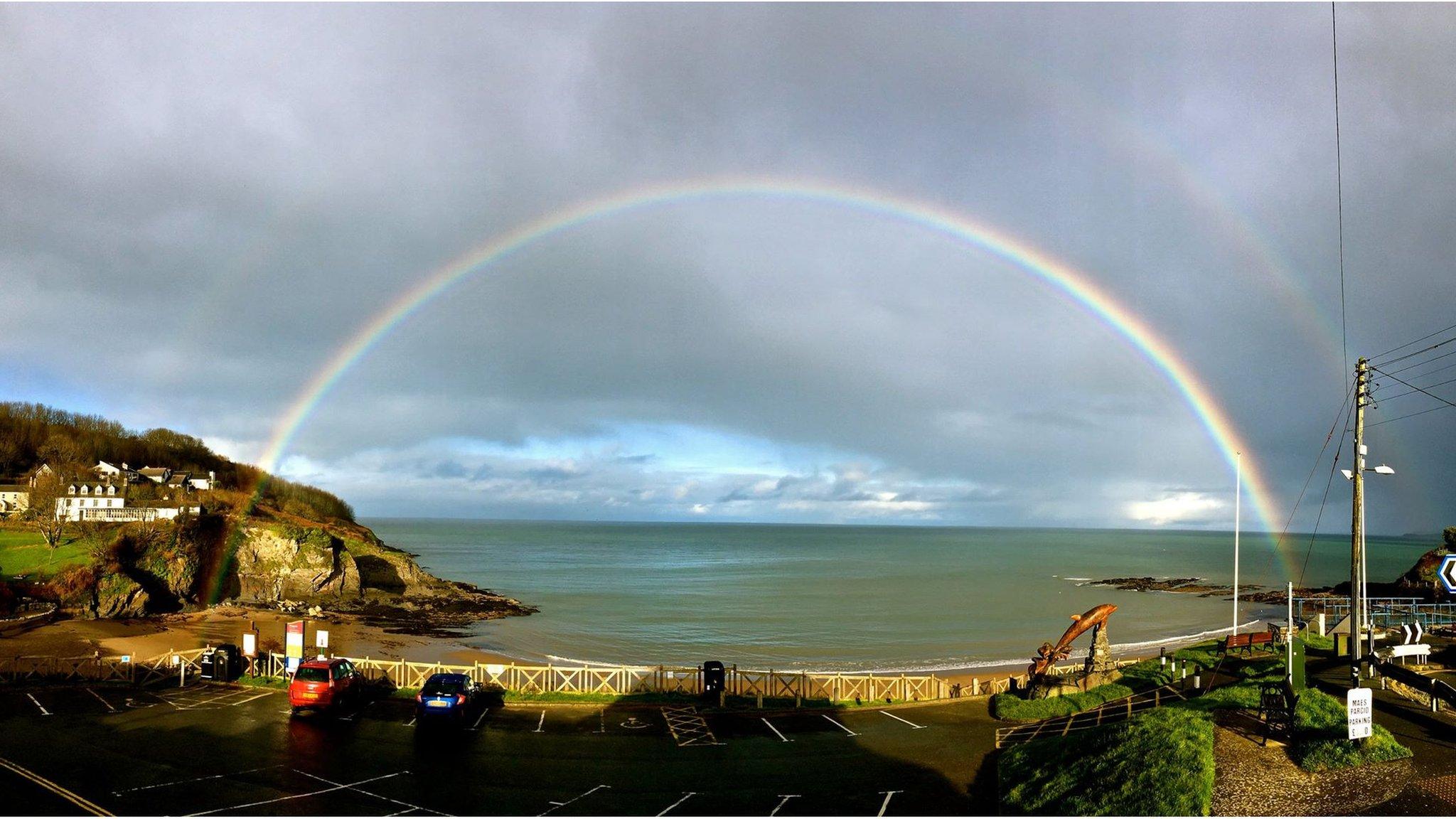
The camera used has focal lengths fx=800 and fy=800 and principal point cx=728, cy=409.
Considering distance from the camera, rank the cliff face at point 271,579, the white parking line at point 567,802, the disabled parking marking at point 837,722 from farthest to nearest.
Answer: the cliff face at point 271,579, the disabled parking marking at point 837,722, the white parking line at point 567,802

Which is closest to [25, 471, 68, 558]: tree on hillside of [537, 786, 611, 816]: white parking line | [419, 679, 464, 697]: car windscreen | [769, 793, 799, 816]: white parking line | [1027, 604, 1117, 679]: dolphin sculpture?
[419, 679, 464, 697]: car windscreen

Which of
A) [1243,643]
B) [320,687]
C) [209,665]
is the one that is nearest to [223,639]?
[209,665]

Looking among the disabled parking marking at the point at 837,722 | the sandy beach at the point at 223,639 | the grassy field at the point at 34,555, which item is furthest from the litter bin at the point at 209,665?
the grassy field at the point at 34,555

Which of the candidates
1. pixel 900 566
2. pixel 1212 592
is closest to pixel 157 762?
pixel 1212 592

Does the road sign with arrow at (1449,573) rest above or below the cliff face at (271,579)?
above

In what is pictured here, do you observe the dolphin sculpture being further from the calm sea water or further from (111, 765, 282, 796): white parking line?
(111, 765, 282, 796): white parking line

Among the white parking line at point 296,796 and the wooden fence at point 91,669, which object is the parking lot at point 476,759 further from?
the wooden fence at point 91,669

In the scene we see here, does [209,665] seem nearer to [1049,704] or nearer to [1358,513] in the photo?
[1049,704]
